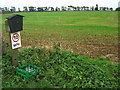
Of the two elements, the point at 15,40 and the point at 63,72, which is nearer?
the point at 63,72

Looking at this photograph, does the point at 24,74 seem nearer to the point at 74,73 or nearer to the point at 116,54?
the point at 74,73

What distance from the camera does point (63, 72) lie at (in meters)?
3.88

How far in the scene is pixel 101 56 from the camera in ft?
17.7

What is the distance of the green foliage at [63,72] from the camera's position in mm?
3502

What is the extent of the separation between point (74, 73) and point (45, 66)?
3.37 ft

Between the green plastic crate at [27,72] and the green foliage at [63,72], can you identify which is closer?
the green foliage at [63,72]

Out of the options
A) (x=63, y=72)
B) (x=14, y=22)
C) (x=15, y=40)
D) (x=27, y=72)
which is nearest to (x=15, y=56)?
(x=15, y=40)

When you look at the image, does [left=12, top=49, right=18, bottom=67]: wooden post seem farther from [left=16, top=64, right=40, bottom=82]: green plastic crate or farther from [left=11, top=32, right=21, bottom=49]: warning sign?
[left=16, top=64, right=40, bottom=82]: green plastic crate

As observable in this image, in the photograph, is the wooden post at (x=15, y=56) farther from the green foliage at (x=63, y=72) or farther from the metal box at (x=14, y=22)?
the metal box at (x=14, y=22)

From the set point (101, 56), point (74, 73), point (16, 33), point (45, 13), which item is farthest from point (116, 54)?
point (45, 13)

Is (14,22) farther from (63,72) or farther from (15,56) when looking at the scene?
(63,72)

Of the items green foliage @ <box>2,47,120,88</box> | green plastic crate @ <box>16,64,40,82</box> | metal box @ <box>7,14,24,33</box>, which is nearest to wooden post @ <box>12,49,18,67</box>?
green foliage @ <box>2,47,120,88</box>

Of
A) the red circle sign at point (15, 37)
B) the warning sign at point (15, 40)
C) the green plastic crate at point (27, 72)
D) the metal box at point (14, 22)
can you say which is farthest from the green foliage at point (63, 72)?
the metal box at point (14, 22)

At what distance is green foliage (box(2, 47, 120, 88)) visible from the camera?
3502 mm
